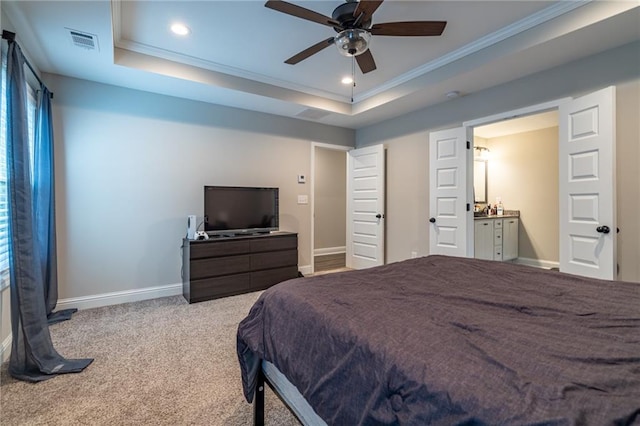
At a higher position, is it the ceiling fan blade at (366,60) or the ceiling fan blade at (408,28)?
the ceiling fan blade at (408,28)

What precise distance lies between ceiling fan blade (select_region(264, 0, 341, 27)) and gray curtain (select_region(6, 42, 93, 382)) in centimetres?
182

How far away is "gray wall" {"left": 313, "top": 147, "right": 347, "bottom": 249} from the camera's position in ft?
22.2

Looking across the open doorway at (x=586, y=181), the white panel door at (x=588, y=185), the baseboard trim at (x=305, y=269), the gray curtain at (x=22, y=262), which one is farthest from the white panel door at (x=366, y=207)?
the gray curtain at (x=22, y=262)

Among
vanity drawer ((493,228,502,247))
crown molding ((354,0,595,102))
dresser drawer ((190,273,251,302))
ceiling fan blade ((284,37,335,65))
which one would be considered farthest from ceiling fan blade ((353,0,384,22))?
vanity drawer ((493,228,502,247))

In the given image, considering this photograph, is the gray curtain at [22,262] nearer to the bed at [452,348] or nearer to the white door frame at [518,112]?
the bed at [452,348]

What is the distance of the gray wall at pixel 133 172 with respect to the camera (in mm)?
3254

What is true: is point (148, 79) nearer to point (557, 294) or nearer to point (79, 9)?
point (79, 9)

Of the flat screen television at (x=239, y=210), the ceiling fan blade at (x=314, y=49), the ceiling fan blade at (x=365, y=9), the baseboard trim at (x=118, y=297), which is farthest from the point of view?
the flat screen television at (x=239, y=210)

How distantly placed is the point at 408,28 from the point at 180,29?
2.05m

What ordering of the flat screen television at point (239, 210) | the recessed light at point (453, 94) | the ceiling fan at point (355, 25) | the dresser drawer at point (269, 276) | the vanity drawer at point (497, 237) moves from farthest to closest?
the vanity drawer at point (497, 237) < the dresser drawer at point (269, 276) < the flat screen television at point (239, 210) < the recessed light at point (453, 94) < the ceiling fan at point (355, 25)

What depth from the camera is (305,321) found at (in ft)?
4.07

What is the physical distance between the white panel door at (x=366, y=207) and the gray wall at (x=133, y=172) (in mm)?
1674

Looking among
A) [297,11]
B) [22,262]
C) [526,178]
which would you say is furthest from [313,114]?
[526,178]

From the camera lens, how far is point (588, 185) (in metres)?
2.69
